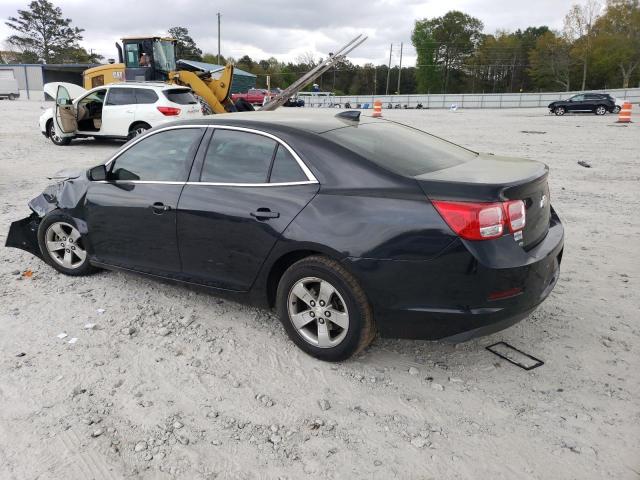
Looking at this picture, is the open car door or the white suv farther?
the open car door

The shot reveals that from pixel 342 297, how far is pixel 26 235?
348cm

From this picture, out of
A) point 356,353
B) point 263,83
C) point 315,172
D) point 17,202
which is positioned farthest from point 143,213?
point 263,83

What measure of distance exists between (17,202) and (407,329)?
6927 millimetres

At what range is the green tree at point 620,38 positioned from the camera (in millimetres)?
66250

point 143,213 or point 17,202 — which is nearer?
point 143,213

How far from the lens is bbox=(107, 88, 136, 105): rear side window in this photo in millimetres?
13661

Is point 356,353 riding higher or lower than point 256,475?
higher

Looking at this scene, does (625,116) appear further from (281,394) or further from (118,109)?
(281,394)

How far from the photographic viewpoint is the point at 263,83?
9538 cm

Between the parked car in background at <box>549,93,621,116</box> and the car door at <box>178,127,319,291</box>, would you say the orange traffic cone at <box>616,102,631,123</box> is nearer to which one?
the parked car in background at <box>549,93,621,116</box>

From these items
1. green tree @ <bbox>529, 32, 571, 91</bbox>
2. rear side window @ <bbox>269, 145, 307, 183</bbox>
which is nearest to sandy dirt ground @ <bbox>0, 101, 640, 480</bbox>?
rear side window @ <bbox>269, 145, 307, 183</bbox>

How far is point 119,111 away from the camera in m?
13.8

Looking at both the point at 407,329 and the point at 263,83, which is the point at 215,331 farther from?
the point at 263,83

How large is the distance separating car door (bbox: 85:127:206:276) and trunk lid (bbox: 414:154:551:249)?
1882 mm
